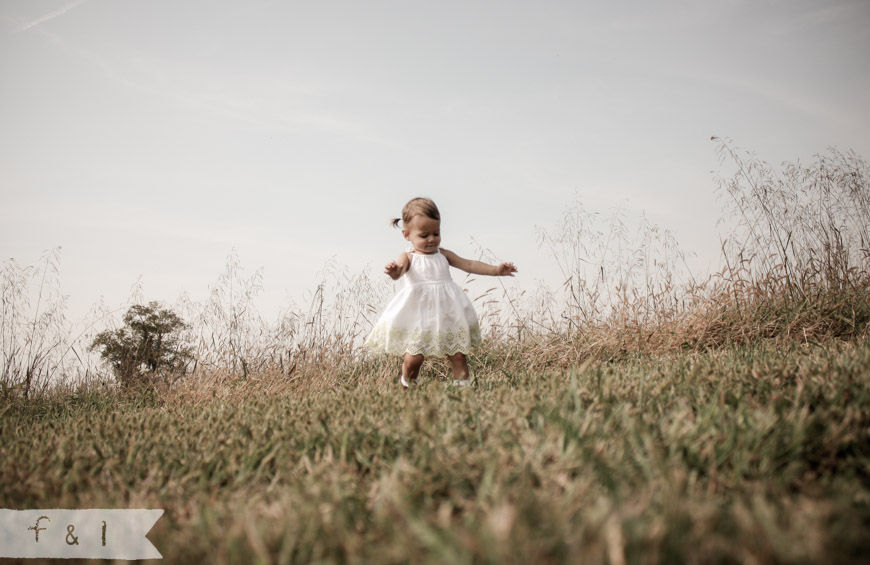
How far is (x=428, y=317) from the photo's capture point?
4223 mm

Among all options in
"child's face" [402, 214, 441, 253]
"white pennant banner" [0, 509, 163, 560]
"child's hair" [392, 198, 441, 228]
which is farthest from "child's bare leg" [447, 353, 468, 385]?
"white pennant banner" [0, 509, 163, 560]

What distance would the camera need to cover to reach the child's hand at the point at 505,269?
14.1ft

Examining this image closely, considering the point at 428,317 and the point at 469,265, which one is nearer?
the point at 428,317

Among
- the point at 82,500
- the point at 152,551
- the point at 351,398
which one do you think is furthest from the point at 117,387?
the point at 152,551

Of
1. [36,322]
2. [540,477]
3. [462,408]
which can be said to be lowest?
[540,477]

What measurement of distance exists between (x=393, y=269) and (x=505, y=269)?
91 cm

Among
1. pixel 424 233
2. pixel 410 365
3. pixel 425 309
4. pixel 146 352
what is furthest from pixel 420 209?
pixel 146 352

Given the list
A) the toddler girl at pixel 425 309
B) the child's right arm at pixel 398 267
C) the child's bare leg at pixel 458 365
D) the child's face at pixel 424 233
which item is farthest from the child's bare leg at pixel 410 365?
the child's face at pixel 424 233

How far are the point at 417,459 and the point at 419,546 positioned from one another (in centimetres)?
62

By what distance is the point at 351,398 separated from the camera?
2.95 metres

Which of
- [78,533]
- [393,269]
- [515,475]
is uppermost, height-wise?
[393,269]

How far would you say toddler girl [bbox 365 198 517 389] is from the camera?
4172 millimetres

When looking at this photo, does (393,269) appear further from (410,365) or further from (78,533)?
(78,533)

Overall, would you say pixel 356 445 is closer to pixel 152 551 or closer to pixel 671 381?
pixel 152 551
